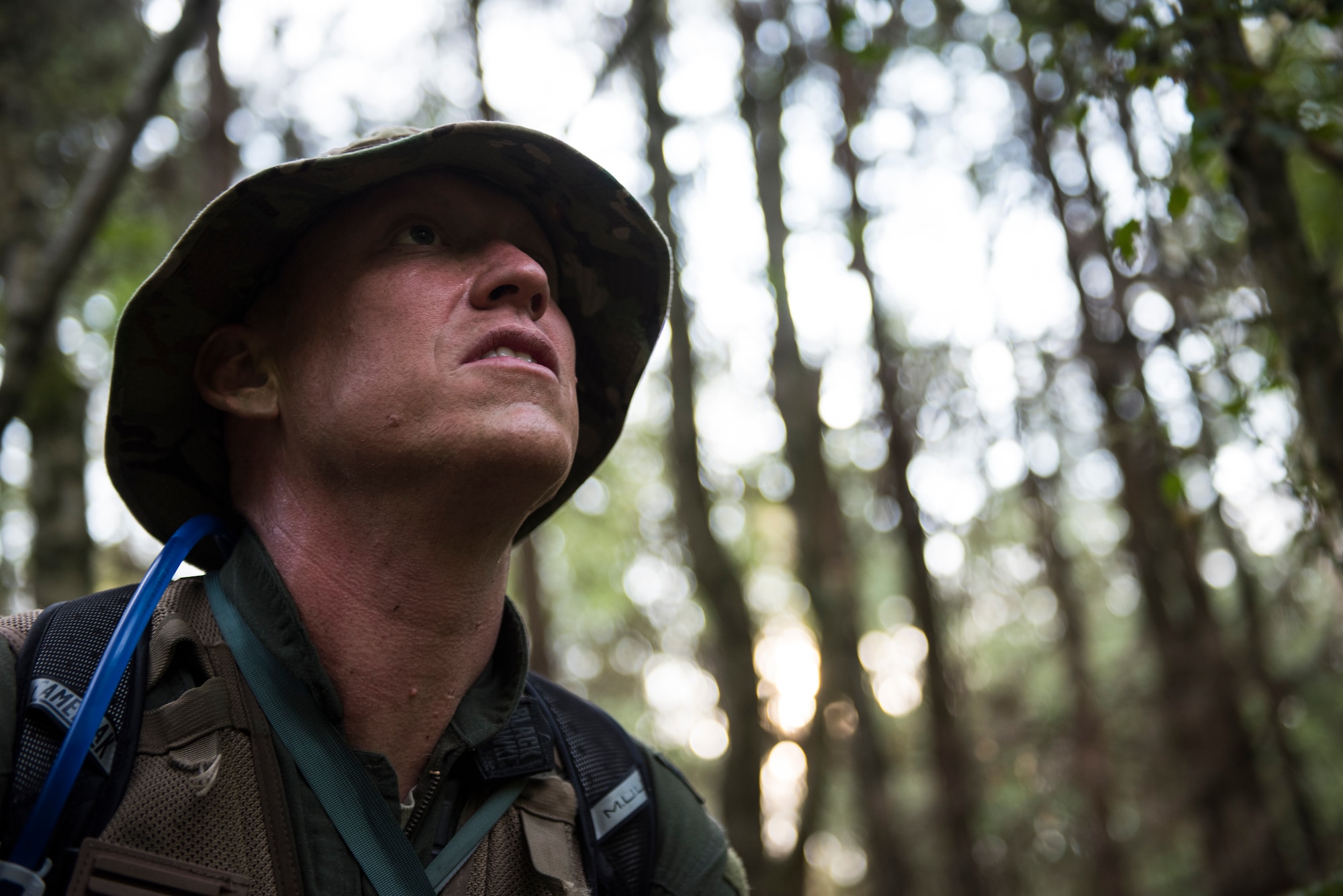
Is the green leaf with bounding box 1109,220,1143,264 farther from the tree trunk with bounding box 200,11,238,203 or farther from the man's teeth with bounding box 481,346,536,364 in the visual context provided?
the tree trunk with bounding box 200,11,238,203

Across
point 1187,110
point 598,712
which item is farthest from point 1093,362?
point 598,712

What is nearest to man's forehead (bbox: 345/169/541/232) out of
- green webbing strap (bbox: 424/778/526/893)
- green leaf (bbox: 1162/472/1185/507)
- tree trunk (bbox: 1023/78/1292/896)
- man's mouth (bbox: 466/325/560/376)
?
man's mouth (bbox: 466/325/560/376)

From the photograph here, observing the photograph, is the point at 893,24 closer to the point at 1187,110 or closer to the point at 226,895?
the point at 1187,110

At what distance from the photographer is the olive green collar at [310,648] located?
190cm

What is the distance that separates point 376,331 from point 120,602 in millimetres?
720

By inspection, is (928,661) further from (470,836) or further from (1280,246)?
(470,836)

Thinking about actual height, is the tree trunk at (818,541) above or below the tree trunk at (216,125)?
below

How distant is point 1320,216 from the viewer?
30.9ft

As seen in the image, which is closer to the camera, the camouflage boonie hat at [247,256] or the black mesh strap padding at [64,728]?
the black mesh strap padding at [64,728]

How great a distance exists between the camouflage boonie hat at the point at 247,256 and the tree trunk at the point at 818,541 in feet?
15.8

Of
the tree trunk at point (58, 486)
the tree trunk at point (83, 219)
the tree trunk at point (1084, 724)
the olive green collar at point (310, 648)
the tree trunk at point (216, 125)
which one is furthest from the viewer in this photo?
the tree trunk at point (1084, 724)

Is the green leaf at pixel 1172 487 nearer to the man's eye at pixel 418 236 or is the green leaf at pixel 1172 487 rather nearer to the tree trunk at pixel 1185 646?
the man's eye at pixel 418 236

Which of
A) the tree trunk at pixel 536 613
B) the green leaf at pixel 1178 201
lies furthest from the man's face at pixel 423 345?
the tree trunk at pixel 536 613

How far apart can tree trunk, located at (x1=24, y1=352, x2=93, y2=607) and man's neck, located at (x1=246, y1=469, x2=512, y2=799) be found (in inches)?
143
